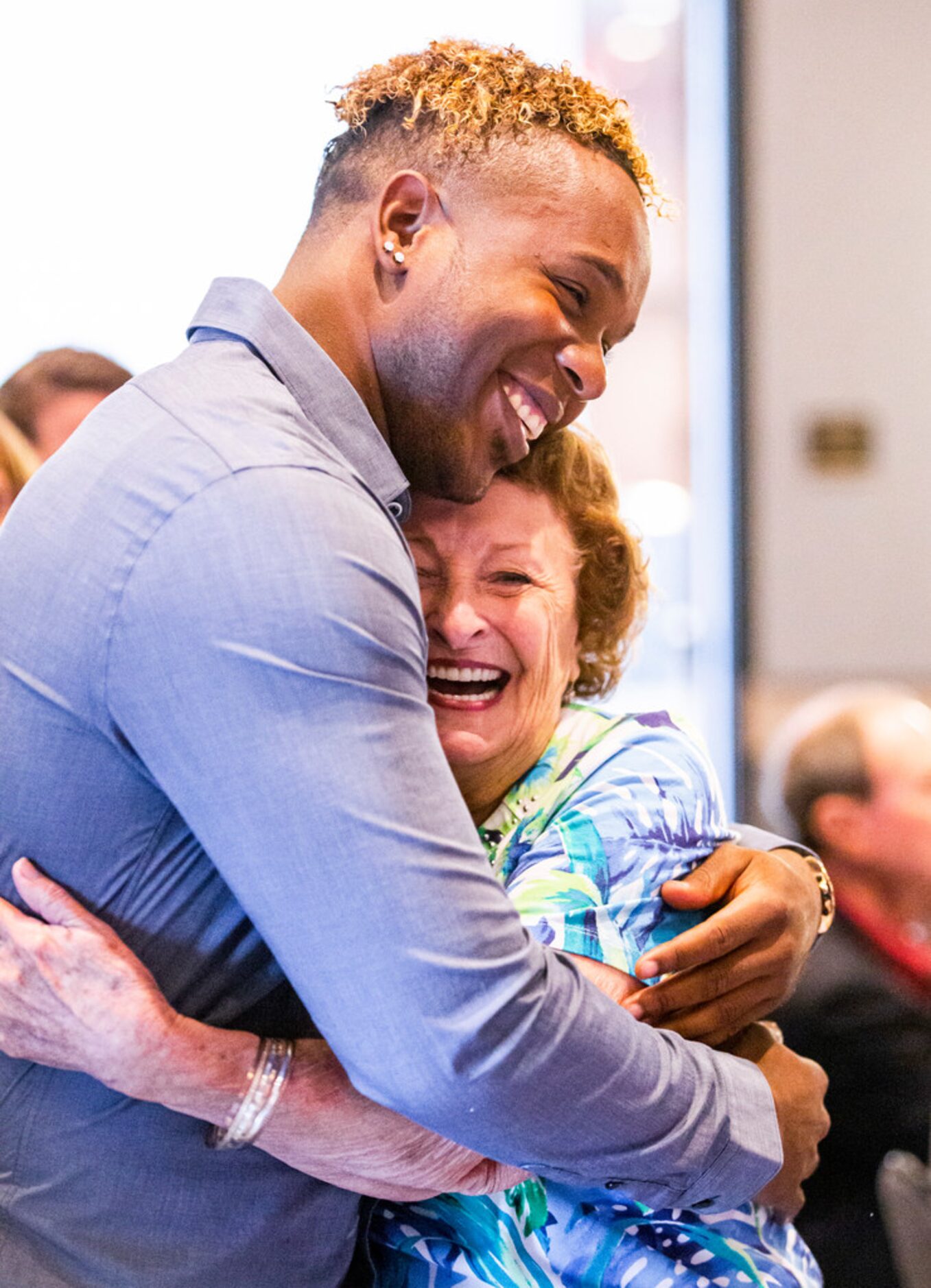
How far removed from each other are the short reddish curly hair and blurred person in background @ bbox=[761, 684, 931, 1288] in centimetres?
82

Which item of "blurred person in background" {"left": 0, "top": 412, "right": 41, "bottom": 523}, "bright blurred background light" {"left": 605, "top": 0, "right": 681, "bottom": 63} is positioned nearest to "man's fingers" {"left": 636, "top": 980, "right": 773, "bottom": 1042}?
"blurred person in background" {"left": 0, "top": 412, "right": 41, "bottom": 523}

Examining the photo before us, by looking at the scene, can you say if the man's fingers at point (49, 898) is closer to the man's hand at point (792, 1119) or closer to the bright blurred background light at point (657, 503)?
Answer: the man's hand at point (792, 1119)

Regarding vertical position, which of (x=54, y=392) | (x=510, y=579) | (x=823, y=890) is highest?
(x=54, y=392)

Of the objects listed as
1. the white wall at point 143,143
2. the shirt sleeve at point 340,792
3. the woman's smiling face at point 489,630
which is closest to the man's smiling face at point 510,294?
the woman's smiling face at point 489,630

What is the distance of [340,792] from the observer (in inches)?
35.7

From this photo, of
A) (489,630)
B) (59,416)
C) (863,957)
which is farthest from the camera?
(59,416)

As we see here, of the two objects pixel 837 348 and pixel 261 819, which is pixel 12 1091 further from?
pixel 837 348

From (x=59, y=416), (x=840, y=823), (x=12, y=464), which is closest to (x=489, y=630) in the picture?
(x=840, y=823)

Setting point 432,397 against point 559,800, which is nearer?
point 432,397

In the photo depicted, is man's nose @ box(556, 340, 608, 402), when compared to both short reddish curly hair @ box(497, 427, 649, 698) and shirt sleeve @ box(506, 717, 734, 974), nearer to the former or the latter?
short reddish curly hair @ box(497, 427, 649, 698)

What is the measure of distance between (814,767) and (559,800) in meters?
1.32

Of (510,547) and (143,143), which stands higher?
(143,143)

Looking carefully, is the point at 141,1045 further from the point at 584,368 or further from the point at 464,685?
the point at 584,368

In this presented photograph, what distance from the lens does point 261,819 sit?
0.92 meters
